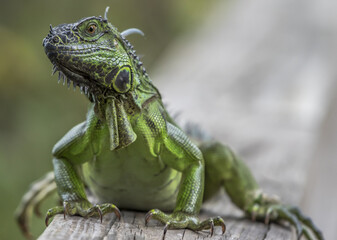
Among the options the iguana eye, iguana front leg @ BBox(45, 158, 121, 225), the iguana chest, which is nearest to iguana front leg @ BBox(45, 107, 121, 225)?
iguana front leg @ BBox(45, 158, 121, 225)

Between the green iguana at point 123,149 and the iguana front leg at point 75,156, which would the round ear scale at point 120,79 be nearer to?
the green iguana at point 123,149

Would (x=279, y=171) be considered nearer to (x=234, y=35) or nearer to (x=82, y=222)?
(x=82, y=222)

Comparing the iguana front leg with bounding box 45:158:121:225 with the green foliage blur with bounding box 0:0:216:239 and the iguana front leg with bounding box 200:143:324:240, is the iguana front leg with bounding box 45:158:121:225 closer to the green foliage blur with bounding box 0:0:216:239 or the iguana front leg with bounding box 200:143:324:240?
the iguana front leg with bounding box 200:143:324:240

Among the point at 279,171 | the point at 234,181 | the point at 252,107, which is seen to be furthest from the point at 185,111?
the point at 234,181

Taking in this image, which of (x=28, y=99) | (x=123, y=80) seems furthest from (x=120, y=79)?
(x=28, y=99)

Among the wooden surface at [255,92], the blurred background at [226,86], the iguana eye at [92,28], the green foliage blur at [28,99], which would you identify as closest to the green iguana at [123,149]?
the iguana eye at [92,28]

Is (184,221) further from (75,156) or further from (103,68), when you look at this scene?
(103,68)
